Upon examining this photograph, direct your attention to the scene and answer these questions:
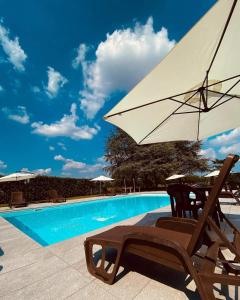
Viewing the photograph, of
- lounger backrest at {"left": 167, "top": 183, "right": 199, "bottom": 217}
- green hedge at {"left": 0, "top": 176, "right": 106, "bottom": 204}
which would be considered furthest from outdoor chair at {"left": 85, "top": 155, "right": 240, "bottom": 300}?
green hedge at {"left": 0, "top": 176, "right": 106, "bottom": 204}

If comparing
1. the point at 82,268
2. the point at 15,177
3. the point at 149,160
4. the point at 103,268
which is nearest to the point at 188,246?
the point at 103,268

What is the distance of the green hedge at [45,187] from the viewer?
13.5m

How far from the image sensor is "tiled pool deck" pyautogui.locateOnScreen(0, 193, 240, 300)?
209cm

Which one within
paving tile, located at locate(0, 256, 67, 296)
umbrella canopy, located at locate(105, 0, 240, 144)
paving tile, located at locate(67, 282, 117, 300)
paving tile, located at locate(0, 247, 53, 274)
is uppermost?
umbrella canopy, located at locate(105, 0, 240, 144)

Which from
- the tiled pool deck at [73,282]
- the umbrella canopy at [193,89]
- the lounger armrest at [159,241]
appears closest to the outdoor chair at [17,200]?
the tiled pool deck at [73,282]

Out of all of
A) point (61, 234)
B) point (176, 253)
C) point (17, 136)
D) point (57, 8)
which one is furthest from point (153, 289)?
point (17, 136)

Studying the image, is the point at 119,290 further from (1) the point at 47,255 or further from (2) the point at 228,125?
(2) the point at 228,125

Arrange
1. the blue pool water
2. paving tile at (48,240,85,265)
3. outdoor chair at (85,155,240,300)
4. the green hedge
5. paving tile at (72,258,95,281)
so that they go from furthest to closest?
1. the green hedge
2. the blue pool water
3. paving tile at (48,240,85,265)
4. paving tile at (72,258,95,281)
5. outdoor chair at (85,155,240,300)

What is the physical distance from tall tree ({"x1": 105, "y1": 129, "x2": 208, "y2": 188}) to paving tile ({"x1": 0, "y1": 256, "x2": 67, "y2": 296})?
22.3 meters

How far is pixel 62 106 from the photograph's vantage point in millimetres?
28812

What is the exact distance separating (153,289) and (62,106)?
29729 millimetres

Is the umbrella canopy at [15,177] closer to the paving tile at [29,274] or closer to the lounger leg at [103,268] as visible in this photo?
the paving tile at [29,274]

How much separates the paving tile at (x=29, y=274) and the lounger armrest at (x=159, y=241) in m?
1.38

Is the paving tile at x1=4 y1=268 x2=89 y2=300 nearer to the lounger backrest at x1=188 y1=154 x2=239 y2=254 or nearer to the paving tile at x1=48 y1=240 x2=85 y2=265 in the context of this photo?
the paving tile at x1=48 y1=240 x2=85 y2=265
